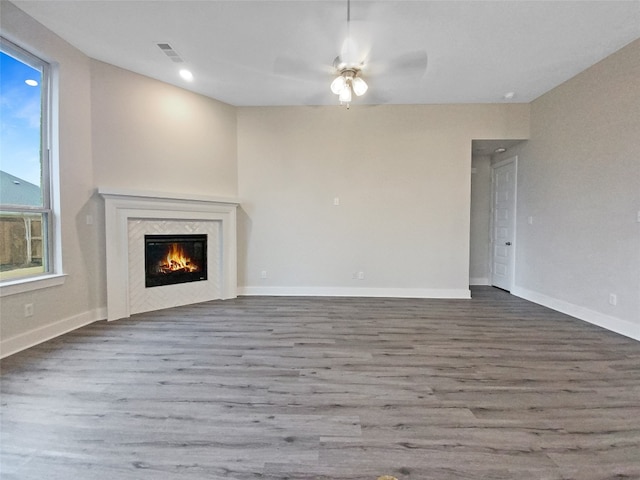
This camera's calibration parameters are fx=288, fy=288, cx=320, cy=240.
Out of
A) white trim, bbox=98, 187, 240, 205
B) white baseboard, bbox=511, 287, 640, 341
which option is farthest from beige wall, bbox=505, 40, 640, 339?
white trim, bbox=98, 187, 240, 205

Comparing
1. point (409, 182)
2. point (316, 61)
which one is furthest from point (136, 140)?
point (409, 182)

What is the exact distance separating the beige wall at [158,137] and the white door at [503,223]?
4837 mm

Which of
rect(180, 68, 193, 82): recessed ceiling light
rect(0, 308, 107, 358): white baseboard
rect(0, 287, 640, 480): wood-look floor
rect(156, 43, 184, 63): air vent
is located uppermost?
rect(180, 68, 193, 82): recessed ceiling light

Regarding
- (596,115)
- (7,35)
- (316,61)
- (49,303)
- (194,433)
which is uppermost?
(316,61)

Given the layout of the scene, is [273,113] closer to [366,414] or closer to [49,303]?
[49,303]

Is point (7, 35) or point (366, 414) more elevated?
point (7, 35)

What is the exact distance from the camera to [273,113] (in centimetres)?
479

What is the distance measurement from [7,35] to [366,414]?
4.33m

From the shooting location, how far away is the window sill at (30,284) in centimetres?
256

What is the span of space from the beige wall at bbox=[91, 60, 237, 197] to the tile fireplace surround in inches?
9.2

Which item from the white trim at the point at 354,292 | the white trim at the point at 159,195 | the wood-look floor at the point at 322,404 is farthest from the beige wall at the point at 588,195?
the white trim at the point at 159,195

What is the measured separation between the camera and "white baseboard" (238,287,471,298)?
474 centimetres

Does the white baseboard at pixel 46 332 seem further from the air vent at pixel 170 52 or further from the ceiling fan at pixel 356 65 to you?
the ceiling fan at pixel 356 65

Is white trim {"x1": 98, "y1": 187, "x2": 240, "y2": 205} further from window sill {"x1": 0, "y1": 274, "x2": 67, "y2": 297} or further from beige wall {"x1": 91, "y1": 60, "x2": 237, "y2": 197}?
window sill {"x1": 0, "y1": 274, "x2": 67, "y2": 297}
